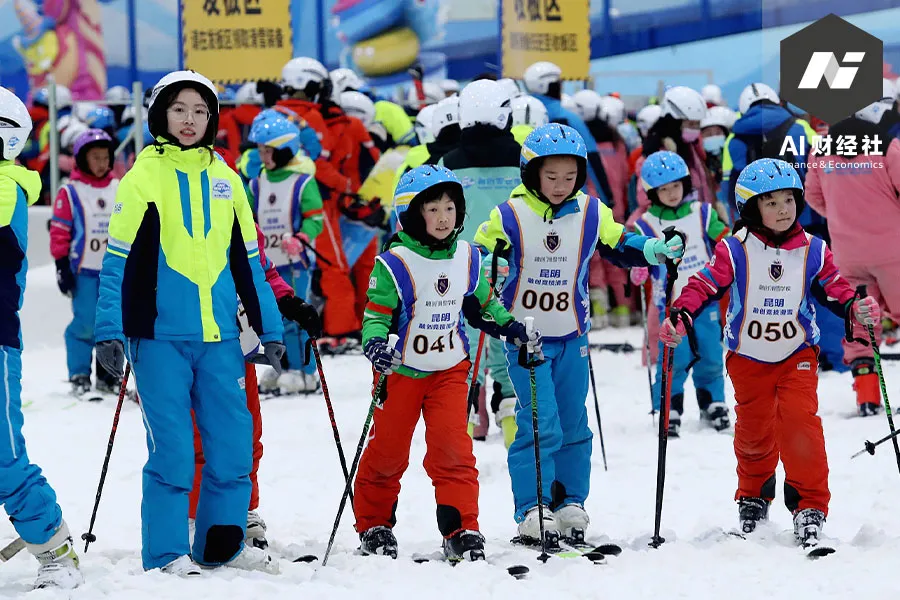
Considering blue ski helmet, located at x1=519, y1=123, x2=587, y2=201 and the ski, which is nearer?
the ski

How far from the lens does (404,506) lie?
6773 millimetres

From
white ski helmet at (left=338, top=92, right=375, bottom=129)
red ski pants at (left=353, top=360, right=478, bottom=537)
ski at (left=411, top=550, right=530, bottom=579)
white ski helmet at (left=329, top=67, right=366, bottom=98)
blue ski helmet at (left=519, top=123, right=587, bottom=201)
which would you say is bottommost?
ski at (left=411, top=550, right=530, bottom=579)

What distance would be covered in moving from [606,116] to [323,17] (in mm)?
9960

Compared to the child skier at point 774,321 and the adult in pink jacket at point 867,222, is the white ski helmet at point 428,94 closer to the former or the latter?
the adult in pink jacket at point 867,222

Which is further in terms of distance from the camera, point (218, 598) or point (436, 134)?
point (436, 134)

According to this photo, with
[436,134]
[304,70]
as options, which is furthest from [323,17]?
[436,134]

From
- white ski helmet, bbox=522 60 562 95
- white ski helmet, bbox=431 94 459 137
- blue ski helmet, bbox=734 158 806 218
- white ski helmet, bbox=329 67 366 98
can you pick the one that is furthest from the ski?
white ski helmet, bbox=329 67 366 98

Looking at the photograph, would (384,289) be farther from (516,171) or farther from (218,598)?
(516,171)

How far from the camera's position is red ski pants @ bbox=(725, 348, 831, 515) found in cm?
586

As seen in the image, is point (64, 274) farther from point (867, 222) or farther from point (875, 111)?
point (875, 111)

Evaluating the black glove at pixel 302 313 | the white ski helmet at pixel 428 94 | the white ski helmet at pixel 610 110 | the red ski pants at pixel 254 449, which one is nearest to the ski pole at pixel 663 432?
the black glove at pixel 302 313

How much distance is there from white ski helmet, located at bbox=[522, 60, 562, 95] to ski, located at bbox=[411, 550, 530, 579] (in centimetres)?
676

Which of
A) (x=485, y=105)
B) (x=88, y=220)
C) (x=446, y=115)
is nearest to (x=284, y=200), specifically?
(x=88, y=220)

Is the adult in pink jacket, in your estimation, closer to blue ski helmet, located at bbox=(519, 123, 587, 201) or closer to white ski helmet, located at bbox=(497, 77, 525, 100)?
white ski helmet, located at bbox=(497, 77, 525, 100)
